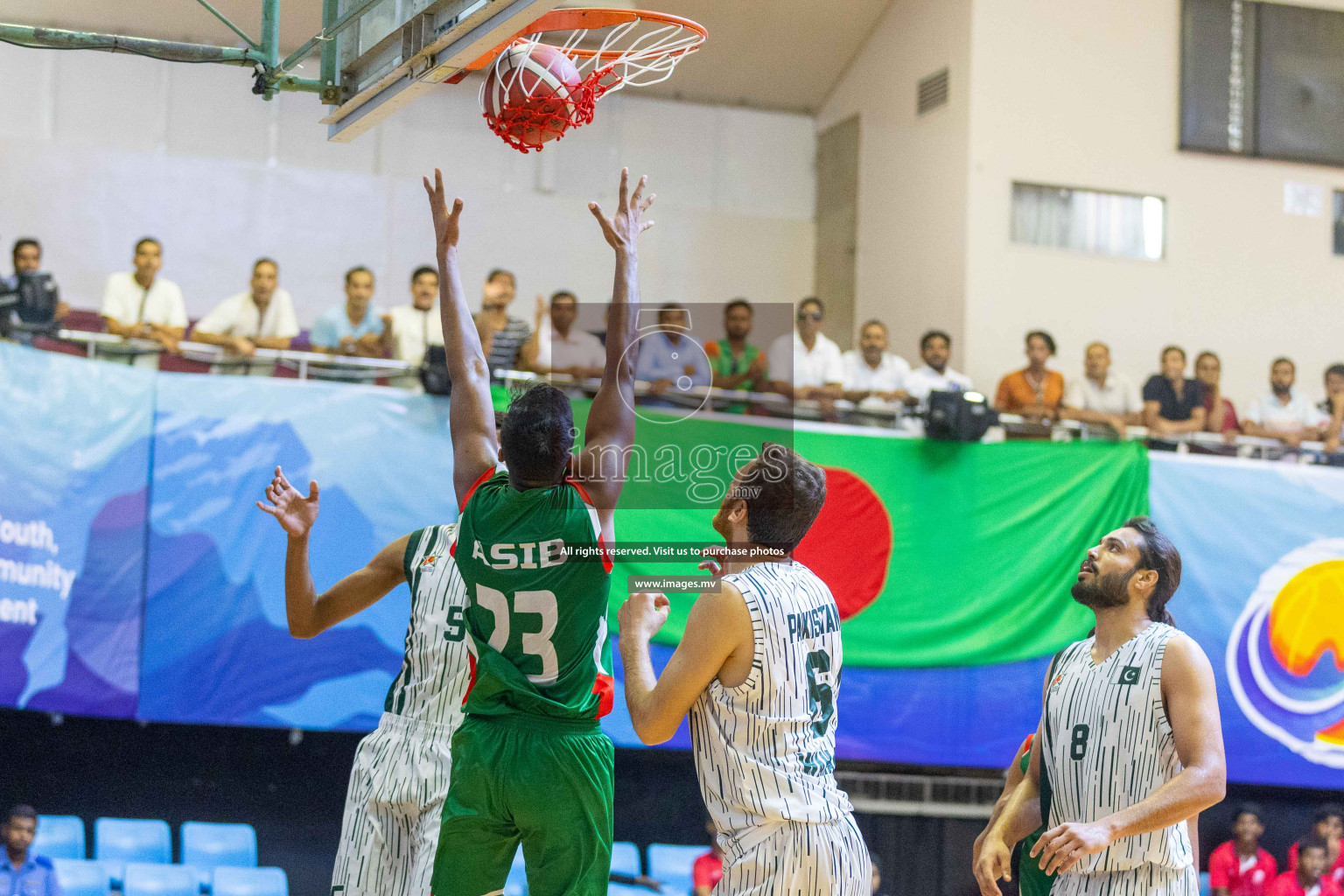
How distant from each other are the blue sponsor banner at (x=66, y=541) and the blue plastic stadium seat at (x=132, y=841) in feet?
3.86

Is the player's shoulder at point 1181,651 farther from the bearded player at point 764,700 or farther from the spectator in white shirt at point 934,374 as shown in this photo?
the spectator in white shirt at point 934,374

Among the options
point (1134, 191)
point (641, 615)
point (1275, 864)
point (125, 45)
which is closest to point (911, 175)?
point (1134, 191)

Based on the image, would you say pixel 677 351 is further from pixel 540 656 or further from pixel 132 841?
pixel 540 656

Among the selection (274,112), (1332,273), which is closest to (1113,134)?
(1332,273)

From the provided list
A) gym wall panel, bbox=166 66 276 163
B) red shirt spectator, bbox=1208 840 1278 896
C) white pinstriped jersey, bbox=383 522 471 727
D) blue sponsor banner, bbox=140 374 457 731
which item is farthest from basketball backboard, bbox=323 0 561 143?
gym wall panel, bbox=166 66 276 163

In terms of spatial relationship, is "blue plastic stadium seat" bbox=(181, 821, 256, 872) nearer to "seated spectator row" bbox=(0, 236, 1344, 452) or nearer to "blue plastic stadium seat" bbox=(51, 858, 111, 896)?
"blue plastic stadium seat" bbox=(51, 858, 111, 896)

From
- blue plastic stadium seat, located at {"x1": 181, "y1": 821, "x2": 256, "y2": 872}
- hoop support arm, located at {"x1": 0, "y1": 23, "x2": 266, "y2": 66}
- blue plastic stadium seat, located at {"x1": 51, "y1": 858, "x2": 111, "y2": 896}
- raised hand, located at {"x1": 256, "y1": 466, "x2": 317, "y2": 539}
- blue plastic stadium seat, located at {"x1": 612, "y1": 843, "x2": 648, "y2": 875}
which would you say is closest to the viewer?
raised hand, located at {"x1": 256, "y1": 466, "x2": 317, "y2": 539}

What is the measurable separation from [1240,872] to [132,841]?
934 centimetres

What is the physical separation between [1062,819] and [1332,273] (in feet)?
47.3

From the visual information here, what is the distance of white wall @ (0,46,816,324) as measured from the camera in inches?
635

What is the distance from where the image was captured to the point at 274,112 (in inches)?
666

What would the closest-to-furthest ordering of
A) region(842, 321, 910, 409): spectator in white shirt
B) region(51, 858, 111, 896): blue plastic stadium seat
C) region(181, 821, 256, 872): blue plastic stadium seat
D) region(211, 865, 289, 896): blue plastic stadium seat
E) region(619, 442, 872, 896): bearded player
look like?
1. region(619, 442, 872, 896): bearded player
2. region(51, 858, 111, 896): blue plastic stadium seat
3. region(211, 865, 289, 896): blue plastic stadium seat
4. region(181, 821, 256, 872): blue plastic stadium seat
5. region(842, 321, 910, 409): spectator in white shirt

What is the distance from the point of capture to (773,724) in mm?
4094

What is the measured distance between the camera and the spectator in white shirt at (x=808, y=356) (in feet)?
40.1
